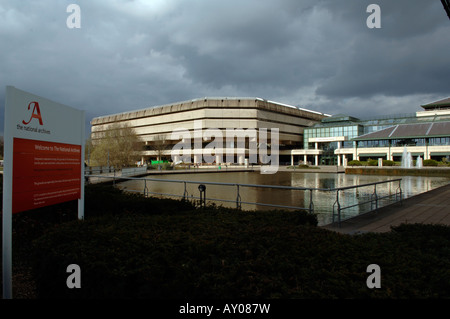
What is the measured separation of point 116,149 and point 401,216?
152ft

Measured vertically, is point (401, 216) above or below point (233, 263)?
below

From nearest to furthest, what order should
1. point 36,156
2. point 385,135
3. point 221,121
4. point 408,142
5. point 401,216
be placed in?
1. point 36,156
2. point 401,216
3. point 408,142
4. point 385,135
5. point 221,121

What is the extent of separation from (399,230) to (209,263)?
12.2 feet

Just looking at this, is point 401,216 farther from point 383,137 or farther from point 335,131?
point 335,131

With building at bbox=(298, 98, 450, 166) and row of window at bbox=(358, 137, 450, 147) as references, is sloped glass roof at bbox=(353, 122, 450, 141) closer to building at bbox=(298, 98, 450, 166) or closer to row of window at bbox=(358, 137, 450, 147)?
building at bbox=(298, 98, 450, 166)

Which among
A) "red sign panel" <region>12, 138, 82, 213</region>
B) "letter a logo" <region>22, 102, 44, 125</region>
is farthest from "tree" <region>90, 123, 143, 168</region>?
"letter a logo" <region>22, 102, 44, 125</region>

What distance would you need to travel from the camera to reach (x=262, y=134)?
82.0m

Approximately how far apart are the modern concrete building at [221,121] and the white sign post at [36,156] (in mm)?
67161

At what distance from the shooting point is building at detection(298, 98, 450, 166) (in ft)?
173

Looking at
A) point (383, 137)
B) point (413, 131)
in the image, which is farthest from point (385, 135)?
point (413, 131)

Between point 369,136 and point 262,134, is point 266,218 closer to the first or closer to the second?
point 369,136

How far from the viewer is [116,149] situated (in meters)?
48.5
